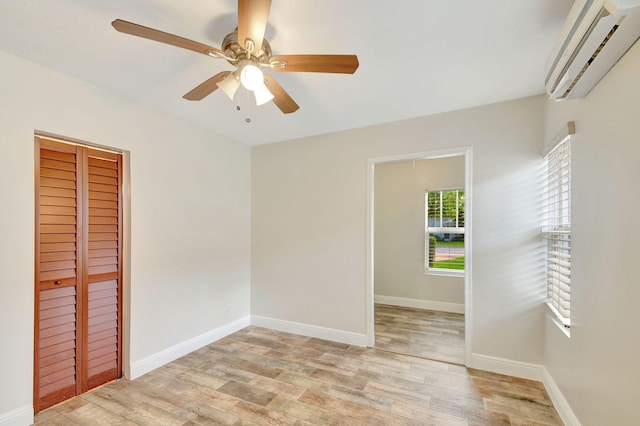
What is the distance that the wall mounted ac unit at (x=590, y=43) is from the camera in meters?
1.13

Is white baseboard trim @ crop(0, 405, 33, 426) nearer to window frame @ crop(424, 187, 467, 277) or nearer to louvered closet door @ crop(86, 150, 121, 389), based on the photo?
louvered closet door @ crop(86, 150, 121, 389)

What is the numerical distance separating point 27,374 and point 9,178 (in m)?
1.36

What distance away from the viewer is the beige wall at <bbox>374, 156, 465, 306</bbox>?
4633mm

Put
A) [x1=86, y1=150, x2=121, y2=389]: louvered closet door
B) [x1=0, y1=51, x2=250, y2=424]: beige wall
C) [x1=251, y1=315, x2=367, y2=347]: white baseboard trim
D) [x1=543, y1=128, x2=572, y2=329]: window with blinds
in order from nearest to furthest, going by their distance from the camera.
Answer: [x1=0, y1=51, x2=250, y2=424]: beige wall
[x1=543, y1=128, x2=572, y2=329]: window with blinds
[x1=86, y1=150, x2=121, y2=389]: louvered closet door
[x1=251, y1=315, x2=367, y2=347]: white baseboard trim

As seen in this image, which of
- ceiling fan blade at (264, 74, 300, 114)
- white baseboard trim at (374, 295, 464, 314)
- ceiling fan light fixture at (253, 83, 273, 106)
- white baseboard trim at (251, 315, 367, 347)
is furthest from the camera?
white baseboard trim at (374, 295, 464, 314)

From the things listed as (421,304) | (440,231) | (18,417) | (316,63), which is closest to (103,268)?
(18,417)

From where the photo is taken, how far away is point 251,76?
5.30 feet

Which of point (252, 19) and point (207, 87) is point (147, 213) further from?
point (252, 19)

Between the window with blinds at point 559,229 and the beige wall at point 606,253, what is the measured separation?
161 mm

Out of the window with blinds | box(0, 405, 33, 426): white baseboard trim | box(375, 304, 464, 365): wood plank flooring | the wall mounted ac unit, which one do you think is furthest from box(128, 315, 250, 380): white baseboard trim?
the wall mounted ac unit

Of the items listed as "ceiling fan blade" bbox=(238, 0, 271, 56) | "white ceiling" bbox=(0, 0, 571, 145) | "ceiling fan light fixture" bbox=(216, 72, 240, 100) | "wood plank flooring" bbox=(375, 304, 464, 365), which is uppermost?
"white ceiling" bbox=(0, 0, 571, 145)

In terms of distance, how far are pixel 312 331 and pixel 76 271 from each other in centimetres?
248

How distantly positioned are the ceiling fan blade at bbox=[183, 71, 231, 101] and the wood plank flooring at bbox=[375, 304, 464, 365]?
3051 mm

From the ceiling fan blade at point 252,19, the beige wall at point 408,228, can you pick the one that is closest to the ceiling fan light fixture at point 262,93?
the ceiling fan blade at point 252,19
